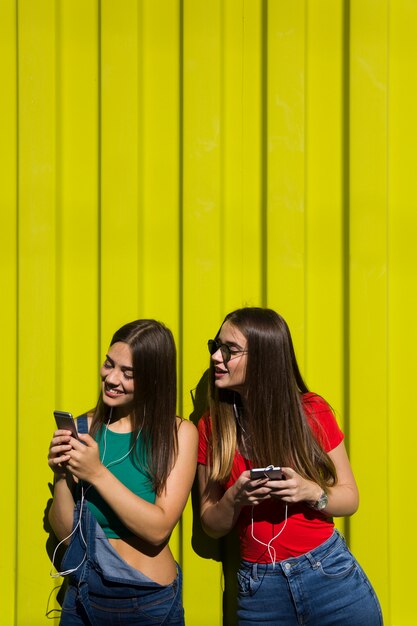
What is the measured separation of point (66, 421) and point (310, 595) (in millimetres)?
1041

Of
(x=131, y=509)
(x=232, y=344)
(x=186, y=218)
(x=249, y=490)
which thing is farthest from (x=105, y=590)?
(x=186, y=218)

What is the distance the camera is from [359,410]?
3355 mm

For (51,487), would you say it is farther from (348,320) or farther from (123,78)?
(123,78)

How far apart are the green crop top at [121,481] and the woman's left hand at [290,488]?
45cm

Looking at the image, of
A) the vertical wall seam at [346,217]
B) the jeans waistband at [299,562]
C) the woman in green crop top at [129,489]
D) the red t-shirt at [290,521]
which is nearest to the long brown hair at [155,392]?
the woman in green crop top at [129,489]

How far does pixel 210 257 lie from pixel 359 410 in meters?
0.89

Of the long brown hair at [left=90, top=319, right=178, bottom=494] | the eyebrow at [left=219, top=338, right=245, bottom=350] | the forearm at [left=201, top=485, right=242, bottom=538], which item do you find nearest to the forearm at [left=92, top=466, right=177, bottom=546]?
the long brown hair at [left=90, top=319, right=178, bottom=494]

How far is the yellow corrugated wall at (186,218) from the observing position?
10.9 ft

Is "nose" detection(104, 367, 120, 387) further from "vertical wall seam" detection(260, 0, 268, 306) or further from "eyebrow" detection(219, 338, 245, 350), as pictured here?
"vertical wall seam" detection(260, 0, 268, 306)

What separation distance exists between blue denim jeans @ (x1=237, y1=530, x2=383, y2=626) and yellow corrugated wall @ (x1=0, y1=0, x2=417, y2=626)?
0.51m

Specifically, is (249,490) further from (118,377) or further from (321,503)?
(118,377)

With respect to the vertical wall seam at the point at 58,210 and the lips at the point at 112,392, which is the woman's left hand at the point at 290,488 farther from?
the vertical wall seam at the point at 58,210

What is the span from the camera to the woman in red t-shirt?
2797mm

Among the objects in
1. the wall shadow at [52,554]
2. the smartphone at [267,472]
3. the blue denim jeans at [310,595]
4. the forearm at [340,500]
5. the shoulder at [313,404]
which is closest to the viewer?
the smartphone at [267,472]
